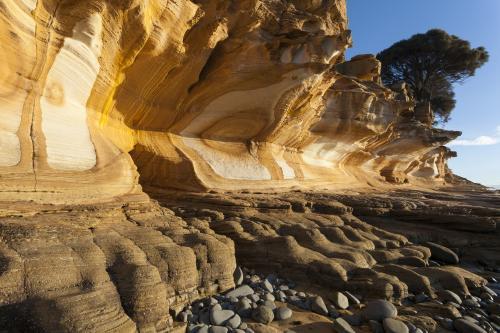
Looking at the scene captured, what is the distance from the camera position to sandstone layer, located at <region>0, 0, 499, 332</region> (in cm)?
273

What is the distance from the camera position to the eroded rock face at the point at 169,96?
4.39m

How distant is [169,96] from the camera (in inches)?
289

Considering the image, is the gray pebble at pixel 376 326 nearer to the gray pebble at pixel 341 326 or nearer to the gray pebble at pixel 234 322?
the gray pebble at pixel 341 326

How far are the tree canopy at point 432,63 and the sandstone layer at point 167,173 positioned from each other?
56.2 ft

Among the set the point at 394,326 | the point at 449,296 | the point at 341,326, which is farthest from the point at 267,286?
the point at 449,296

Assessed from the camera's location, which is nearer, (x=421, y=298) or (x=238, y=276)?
(x=238, y=276)

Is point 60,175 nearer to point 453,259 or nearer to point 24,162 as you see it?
point 24,162

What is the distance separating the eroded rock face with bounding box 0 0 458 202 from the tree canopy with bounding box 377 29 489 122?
15102 mm

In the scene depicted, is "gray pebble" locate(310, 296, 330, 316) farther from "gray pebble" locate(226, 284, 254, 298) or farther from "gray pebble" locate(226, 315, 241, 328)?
"gray pebble" locate(226, 315, 241, 328)

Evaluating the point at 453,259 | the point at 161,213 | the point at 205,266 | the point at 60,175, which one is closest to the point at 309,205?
the point at 453,259

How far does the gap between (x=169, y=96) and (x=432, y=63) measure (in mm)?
24022

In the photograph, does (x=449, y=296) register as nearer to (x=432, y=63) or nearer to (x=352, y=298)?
(x=352, y=298)

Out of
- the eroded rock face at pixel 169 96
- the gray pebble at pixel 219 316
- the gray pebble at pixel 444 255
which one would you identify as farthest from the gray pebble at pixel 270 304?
the gray pebble at pixel 444 255

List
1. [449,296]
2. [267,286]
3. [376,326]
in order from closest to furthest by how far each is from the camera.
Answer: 1. [376,326]
2. [267,286]
3. [449,296]
